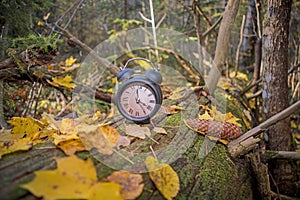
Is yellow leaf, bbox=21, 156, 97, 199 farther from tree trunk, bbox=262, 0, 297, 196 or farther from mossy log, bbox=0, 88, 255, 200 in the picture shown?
tree trunk, bbox=262, 0, 297, 196

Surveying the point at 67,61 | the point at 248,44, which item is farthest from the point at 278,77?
the point at 67,61

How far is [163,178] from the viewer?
3.47 ft

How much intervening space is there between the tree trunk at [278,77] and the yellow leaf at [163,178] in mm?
1262

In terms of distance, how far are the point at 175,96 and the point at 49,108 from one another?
2.24m

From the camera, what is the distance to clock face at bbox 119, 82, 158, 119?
156 cm

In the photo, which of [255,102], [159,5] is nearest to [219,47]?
[255,102]

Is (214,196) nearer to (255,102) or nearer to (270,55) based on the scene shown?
(270,55)

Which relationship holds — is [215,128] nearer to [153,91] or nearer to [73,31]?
[153,91]

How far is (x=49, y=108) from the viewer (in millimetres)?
3889

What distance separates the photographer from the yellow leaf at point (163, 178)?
3.37 feet

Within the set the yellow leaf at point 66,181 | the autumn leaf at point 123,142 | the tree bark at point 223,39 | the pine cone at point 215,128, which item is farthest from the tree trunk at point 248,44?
the yellow leaf at point 66,181

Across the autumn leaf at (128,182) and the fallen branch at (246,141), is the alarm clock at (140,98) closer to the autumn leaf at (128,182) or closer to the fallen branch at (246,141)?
the fallen branch at (246,141)

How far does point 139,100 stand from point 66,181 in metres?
0.80

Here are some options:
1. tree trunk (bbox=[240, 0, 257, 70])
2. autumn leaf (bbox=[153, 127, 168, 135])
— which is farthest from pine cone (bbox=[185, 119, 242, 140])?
tree trunk (bbox=[240, 0, 257, 70])
